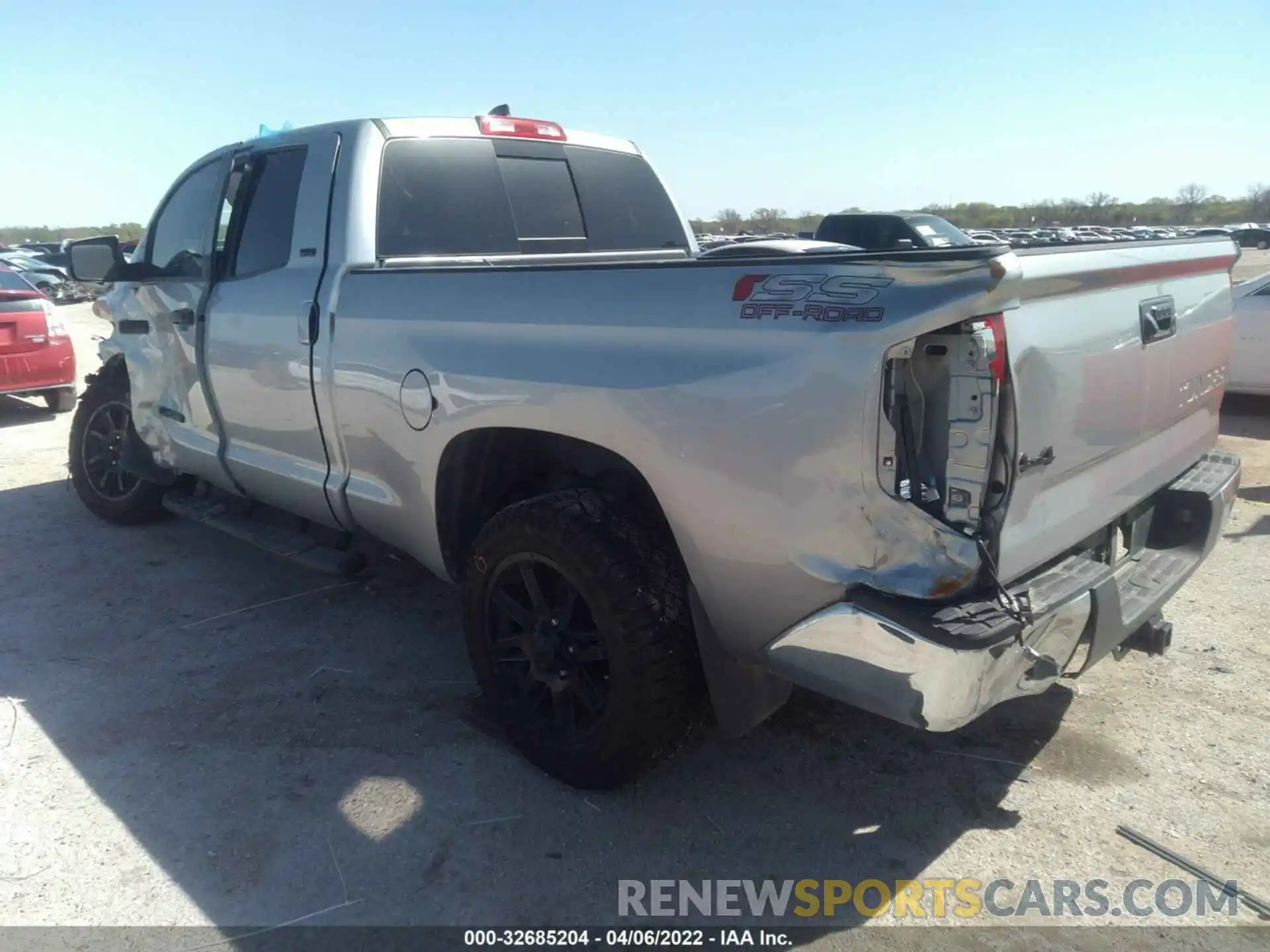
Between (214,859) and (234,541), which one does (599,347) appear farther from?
(234,541)

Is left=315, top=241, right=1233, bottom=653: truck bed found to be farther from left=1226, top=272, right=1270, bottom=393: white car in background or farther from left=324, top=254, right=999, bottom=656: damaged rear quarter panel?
left=1226, top=272, right=1270, bottom=393: white car in background

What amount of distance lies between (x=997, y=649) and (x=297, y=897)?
1.96 m

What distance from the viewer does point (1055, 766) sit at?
319cm

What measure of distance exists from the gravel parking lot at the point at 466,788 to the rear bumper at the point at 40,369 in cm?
568

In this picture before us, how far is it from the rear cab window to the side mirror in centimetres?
210

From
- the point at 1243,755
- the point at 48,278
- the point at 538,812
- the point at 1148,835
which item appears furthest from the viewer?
the point at 48,278

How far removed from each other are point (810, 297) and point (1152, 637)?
1.82 m

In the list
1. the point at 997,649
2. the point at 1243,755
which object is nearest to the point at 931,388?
the point at 997,649

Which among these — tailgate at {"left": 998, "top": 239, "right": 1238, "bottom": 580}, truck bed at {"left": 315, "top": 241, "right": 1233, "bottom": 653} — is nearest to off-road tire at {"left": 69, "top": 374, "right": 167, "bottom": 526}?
truck bed at {"left": 315, "top": 241, "right": 1233, "bottom": 653}

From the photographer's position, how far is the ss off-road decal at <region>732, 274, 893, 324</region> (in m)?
→ 2.20

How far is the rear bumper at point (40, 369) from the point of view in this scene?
8977mm

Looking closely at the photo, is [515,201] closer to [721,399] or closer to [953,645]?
[721,399]

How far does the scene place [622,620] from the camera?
109 inches

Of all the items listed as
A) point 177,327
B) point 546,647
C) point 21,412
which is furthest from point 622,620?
point 21,412
